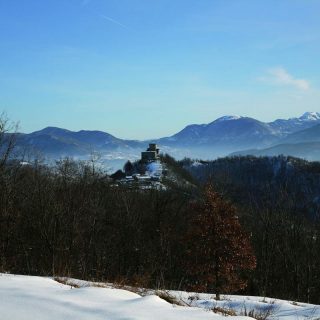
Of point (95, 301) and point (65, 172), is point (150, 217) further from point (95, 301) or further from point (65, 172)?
point (95, 301)

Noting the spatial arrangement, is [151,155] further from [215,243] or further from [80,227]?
[215,243]

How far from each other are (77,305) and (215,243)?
16.7 meters

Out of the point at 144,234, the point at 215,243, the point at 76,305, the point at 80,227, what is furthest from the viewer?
the point at 144,234

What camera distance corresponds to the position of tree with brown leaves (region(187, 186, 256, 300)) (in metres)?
21.8

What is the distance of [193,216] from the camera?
2288cm

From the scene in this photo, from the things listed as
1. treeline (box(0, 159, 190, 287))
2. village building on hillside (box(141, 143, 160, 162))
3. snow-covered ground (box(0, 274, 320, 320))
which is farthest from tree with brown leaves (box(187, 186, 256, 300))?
village building on hillside (box(141, 143, 160, 162))

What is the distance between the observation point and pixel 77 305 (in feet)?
18.7

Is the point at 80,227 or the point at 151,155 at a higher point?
the point at 151,155

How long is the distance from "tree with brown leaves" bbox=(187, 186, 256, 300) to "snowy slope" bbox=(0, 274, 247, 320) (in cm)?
1538

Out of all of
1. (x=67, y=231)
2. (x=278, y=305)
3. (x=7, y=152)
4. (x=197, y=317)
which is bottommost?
(x=67, y=231)

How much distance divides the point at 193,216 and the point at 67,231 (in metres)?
17.0

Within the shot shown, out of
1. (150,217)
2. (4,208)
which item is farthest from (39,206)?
(150,217)

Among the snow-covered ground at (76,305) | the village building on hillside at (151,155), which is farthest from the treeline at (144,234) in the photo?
the village building on hillside at (151,155)

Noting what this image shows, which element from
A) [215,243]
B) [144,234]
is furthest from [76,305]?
[144,234]
